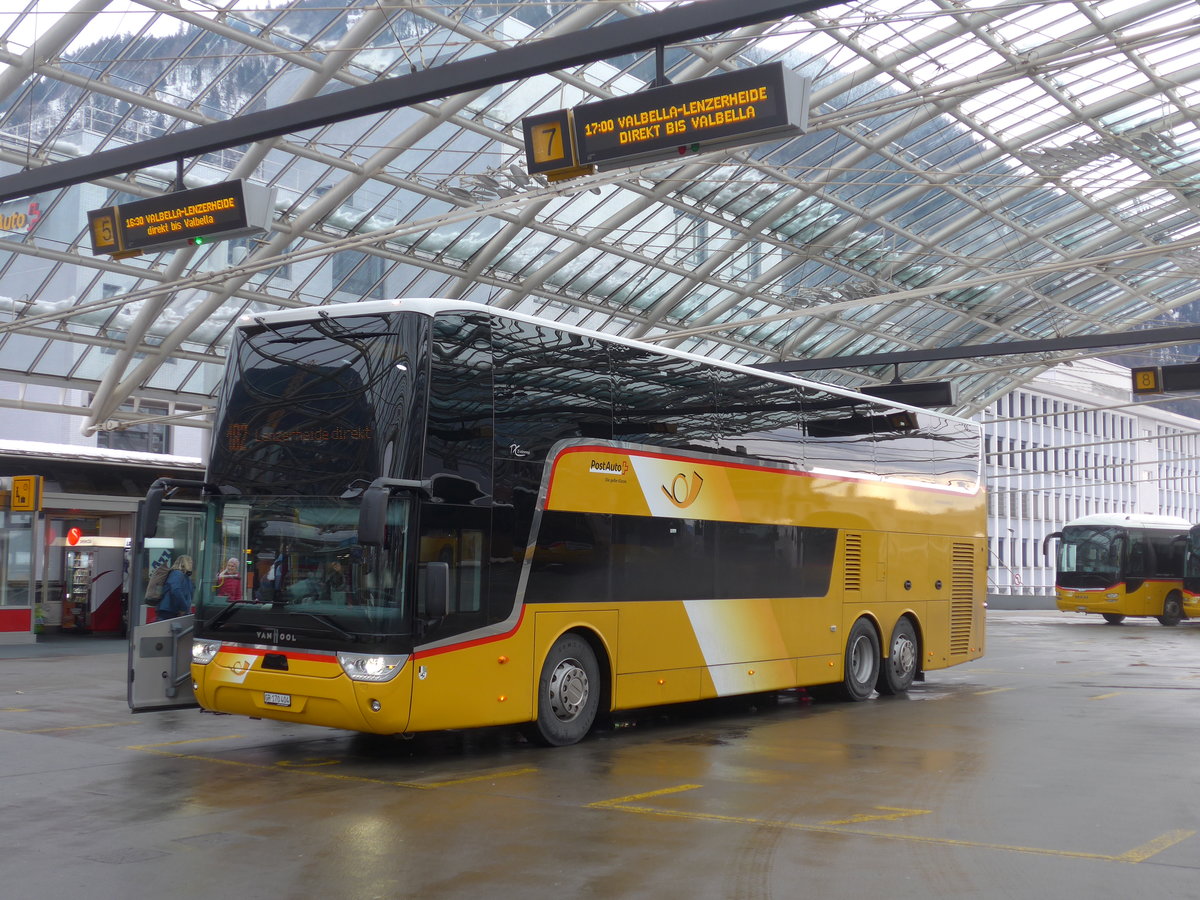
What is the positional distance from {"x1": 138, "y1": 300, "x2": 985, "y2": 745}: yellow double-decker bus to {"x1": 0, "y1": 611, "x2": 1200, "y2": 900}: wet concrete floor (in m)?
0.65

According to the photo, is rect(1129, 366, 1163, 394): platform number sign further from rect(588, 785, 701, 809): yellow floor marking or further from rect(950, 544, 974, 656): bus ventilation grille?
rect(588, 785, 701, 809): yellow floor marking

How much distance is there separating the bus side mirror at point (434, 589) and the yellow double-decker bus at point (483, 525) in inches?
0.8

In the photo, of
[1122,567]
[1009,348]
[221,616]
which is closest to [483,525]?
[221,616]

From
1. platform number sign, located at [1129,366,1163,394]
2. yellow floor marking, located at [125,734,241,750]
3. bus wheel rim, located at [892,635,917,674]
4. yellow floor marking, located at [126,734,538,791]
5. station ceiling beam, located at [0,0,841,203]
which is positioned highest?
station ceiling beam, located at [0,0,841,203]

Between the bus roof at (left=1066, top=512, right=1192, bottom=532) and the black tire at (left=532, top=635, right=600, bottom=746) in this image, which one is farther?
the bus roof at (left=1066, top=512, right=1192, bottom=532)

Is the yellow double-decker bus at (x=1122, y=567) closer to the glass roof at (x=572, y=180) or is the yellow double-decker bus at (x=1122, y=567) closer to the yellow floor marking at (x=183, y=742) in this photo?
the glass roof at (x=572, y=180)

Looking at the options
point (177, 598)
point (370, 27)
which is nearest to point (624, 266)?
point (370, 27)

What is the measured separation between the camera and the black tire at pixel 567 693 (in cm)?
1097

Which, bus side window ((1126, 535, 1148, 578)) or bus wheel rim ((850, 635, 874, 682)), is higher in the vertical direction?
bus side window ((1126, 535, 1148, 578))

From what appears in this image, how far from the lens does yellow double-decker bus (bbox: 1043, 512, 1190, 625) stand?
124ft

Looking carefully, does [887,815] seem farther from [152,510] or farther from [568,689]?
[152,510]

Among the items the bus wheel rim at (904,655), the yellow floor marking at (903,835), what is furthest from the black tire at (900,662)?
the yellow floor marking at (903,835)

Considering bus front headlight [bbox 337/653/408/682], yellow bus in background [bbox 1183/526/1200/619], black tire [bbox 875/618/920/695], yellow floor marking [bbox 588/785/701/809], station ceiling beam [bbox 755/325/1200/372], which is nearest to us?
yellow floor marking [bbox 588/785/701/809]

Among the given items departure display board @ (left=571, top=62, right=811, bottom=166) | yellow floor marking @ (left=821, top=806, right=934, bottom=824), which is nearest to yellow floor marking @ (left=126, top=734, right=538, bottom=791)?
yellow floor marking @ (left=821, top=806, right=934, bottom=824)
